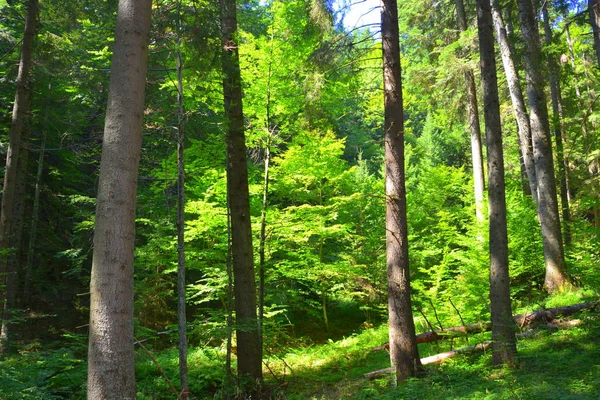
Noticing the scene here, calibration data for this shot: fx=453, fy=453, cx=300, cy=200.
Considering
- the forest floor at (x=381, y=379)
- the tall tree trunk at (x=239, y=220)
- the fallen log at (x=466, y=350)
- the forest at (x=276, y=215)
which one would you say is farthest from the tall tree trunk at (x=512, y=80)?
the tall tree trunk at (x=239, y=220)

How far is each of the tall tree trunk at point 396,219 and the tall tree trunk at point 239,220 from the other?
249cm

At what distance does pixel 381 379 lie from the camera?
24.1ft

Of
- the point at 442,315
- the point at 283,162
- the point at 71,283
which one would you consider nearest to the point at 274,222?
the point at 283,162

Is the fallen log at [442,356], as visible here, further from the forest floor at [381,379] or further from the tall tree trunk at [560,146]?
the tall tree trunk at [560,146]

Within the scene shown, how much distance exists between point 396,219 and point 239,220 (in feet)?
9.37

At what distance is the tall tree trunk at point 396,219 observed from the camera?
666 cm

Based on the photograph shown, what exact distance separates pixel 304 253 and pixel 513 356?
7640 mm

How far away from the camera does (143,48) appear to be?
445cm

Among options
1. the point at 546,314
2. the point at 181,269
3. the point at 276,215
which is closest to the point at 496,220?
the point at 546,314

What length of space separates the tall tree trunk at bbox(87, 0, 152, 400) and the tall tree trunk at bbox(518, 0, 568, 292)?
932 centimetres

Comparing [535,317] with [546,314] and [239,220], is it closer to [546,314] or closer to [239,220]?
[546,314]

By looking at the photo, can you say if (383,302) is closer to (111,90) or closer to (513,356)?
(513,356)

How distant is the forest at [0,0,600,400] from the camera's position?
568 cm

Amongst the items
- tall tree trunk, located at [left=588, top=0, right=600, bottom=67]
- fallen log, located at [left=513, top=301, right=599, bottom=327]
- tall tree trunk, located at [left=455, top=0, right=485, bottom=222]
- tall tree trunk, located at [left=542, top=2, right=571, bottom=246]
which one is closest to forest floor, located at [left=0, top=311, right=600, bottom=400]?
fallen log, located at [left=513, top=301, right=599, bottom=327]
